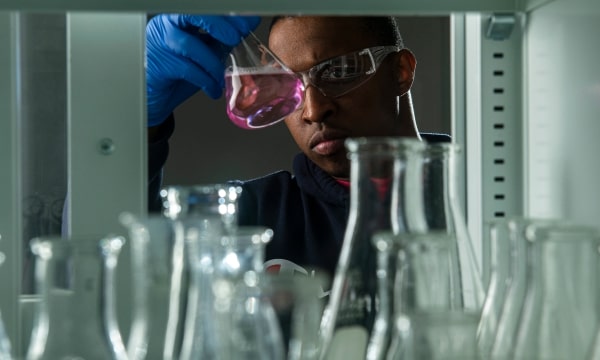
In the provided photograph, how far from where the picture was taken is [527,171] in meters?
1.17

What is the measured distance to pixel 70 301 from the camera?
2.35 ft

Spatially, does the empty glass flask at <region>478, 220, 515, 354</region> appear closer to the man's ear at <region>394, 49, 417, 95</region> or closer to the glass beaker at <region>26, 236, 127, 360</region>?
the glass beaker at <region>26, 236, 127, 360</region>

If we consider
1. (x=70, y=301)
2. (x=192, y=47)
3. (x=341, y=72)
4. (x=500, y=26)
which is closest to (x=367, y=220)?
(x=70, y=301)

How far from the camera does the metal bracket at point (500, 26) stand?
1136 mm

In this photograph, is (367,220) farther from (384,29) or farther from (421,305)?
(384,29)

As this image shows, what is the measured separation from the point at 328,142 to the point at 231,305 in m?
1.27

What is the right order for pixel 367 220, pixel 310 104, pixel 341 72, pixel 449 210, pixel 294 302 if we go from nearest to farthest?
pixel 294 302
pixel 367 220
pixel 449 210
pixel 341 72
pixel 310 104

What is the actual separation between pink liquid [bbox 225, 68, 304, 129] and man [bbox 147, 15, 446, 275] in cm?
8

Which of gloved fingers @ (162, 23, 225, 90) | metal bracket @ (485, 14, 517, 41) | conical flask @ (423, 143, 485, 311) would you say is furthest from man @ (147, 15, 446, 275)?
conical flask @ (423, 143, 485, 311)

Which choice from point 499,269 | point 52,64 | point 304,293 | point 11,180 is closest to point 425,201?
point 499,269

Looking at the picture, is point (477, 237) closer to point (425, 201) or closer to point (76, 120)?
point (425, 201)

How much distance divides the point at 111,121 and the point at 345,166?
0.95 metres

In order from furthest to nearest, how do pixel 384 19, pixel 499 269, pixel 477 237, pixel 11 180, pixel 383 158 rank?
1. pixel 384 19
2. pixel 477 237
3. pixel 11 180
4. pixel 499 269
5. pixel 383 158

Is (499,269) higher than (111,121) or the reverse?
the reverse
